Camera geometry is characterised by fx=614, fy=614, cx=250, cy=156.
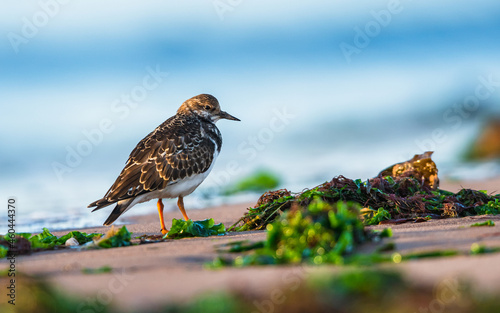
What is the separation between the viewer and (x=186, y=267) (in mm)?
3117

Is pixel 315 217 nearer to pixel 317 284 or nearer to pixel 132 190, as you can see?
pixel 317 284

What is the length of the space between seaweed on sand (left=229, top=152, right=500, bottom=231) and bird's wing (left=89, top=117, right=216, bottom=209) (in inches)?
38.1

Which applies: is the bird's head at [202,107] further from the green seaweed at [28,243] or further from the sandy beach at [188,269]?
the sandy beach at [188,269]

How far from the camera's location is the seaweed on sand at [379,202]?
4962 millimetres

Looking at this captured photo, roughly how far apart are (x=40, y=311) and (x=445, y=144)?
9.31 meters

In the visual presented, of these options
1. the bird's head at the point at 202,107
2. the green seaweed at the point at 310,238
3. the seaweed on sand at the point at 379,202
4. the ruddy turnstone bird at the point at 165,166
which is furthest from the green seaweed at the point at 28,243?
the bird's head at the point at 202,107

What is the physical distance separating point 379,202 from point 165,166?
2028 millimetres

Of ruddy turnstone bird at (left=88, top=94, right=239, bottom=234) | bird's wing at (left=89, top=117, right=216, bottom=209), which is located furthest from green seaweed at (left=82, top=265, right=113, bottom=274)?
bird's wing at (left=89, top=117, right=216, bottom=209)

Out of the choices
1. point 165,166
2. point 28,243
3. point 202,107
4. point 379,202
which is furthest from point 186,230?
point 202,107

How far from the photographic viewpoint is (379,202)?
16.8 ft

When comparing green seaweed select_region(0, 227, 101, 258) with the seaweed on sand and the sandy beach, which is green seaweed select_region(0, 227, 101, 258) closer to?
the sandy beach

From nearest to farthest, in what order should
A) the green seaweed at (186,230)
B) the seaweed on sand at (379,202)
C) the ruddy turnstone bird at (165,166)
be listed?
the green seaweed at (186,230)
the seaweed on sand at (379,202)
the ruddy turnstone bird at (165,166)

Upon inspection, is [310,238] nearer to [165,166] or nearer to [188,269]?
[188,269]

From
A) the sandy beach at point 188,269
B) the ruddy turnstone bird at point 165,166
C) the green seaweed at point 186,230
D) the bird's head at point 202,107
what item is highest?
the bird's head at point 202,107
